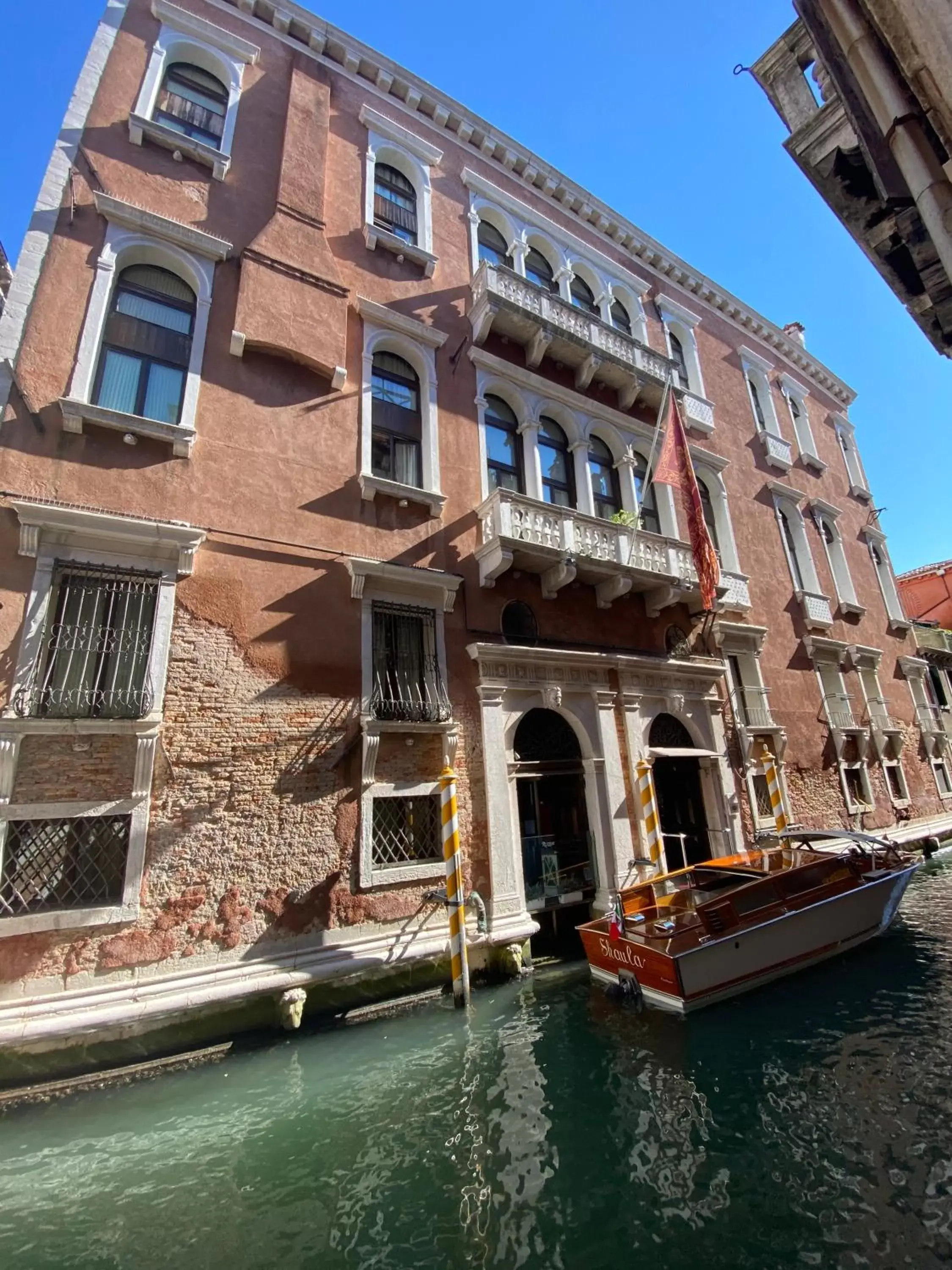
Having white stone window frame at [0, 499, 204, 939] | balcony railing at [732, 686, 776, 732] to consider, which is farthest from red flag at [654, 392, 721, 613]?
white stone window frame at [0, 499, 204, 939]

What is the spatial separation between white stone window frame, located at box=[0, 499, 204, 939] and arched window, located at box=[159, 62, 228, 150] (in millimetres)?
6163

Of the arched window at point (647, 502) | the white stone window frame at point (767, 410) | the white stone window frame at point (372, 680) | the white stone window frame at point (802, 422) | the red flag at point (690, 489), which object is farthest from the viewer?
the white stone window frame at point (802, 422)

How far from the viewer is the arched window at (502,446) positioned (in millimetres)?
9727

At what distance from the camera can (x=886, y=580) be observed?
17.2m

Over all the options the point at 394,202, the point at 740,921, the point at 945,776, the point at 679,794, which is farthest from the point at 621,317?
the point at 945,776

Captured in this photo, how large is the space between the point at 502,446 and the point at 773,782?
8339 mm

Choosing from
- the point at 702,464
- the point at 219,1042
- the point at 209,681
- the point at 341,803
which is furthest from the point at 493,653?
the point at 702,464

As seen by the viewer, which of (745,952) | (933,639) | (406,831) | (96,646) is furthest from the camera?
(933,639)

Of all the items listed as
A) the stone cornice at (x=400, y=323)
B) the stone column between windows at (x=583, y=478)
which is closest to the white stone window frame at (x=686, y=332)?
the stone column between windows at (x=583, y=478)

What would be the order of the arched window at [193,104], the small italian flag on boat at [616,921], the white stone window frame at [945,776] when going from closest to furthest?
the small italian flag on boat at [616,921], the arched window at [193,104], the white stone window frame at [945,776]

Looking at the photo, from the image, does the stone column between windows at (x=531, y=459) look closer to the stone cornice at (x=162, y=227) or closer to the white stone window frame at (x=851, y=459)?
the stone cornice at (x=162, y=227)

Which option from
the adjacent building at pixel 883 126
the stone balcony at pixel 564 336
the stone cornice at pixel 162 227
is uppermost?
the stone balcony at pixel 564 336

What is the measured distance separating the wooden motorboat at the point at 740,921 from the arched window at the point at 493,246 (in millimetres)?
11133

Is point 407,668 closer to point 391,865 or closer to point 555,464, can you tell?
point 391,865
